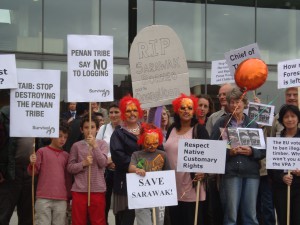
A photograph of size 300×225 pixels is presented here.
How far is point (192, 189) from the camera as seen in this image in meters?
6.14

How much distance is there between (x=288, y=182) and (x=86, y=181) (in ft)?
7.53

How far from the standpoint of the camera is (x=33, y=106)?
649cm

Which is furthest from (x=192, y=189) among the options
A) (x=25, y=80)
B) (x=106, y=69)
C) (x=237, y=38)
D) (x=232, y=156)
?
(x=237, y=38)

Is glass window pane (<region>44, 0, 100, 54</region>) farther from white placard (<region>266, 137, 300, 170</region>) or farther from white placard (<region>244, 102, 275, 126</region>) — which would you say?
white placard (<region>266, 137, 300, 170</region>)

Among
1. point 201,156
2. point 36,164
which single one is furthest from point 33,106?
point 201,156

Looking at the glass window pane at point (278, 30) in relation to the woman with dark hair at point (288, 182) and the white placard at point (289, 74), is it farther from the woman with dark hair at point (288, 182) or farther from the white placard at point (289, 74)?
the woman with dark hair at point (288, 182)

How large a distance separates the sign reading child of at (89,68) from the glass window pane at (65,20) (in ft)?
23.2

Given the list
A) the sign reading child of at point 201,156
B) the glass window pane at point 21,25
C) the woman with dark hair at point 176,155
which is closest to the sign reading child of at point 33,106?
the woman with dark hair at point 176,155

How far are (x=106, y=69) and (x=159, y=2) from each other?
316 inches

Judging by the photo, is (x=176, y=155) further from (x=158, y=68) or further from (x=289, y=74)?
(x=289, y=74)

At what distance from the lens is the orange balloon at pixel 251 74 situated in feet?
21.2

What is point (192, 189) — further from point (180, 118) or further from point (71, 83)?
point (71, 83)

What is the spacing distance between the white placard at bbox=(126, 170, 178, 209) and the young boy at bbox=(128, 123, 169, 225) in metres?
0.13

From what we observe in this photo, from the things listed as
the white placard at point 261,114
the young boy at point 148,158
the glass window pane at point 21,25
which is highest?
the glass window pane at point 21,25
